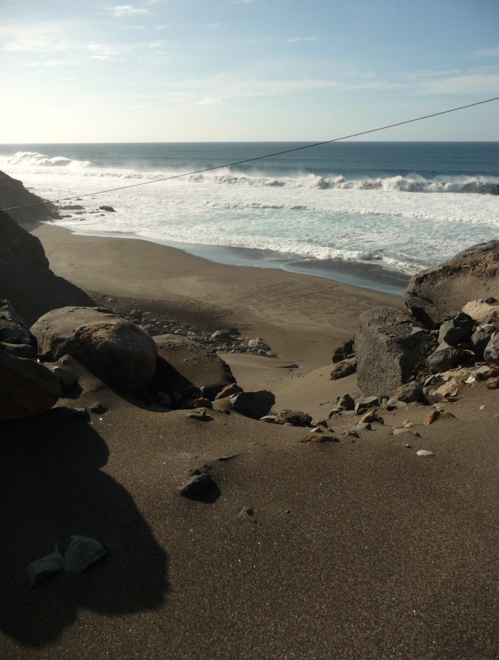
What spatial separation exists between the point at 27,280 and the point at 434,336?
20.5 feet

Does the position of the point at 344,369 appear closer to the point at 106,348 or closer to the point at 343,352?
the point at 343,352

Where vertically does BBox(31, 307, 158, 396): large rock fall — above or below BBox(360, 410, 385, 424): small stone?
above

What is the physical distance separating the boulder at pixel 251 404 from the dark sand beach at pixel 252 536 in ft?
1.31

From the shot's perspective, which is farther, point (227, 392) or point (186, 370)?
point (186, 370)

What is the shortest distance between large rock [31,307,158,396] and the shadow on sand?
784 millimetres

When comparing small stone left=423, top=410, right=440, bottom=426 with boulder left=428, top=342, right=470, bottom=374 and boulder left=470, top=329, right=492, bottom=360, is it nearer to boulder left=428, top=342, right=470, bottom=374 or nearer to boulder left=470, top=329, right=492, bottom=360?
boulder left=428, top=342, right=470, bottom=374

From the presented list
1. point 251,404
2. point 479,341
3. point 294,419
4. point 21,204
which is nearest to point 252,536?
point 294,419

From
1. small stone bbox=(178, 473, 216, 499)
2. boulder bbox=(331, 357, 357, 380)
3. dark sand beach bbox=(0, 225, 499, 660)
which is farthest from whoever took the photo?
boulder bbox=(331, 357, 357, 380)

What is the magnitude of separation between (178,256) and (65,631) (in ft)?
45.1

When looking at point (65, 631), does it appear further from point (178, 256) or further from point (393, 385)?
point (178, 256)

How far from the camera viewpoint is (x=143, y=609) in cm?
217

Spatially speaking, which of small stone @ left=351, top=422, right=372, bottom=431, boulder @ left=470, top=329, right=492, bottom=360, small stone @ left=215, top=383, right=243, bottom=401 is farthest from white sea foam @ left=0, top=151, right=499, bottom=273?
small stone @ left=351, top=422, right=372, bottom=431

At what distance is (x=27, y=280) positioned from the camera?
26.2 feet

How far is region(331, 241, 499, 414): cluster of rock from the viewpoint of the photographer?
14.9ft
